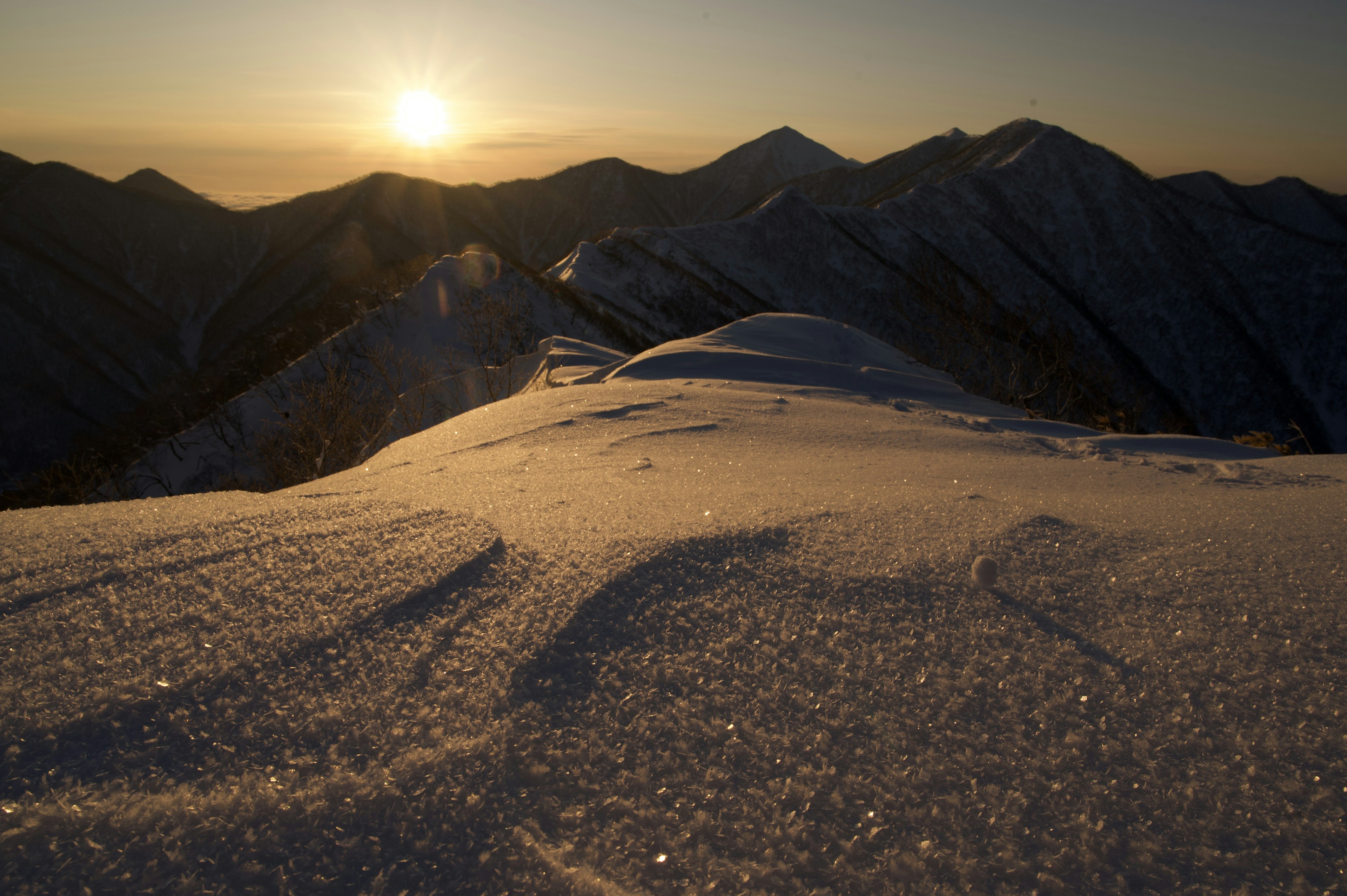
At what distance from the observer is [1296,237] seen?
44.2 m

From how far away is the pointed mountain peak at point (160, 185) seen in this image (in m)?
83.1

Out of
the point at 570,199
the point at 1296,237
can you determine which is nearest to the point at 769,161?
the point at 570,199

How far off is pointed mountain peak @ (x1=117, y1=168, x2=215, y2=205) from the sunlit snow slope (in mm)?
100280

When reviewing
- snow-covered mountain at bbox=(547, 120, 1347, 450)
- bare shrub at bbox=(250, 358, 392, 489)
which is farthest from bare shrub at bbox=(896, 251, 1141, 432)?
bare shrub at bbox=(250, 358, 392, 489)

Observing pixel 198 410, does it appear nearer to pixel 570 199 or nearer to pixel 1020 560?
pixel 1020 560

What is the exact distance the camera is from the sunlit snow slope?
3.10 ft

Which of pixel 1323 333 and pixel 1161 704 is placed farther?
pixel 1323 333

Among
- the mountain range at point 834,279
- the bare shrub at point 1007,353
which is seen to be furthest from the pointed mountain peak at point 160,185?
the bare shrub at point 1007,353

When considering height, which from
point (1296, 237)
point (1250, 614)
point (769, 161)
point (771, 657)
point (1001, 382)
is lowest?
point (771, 657)

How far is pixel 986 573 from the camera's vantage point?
68.5 inches

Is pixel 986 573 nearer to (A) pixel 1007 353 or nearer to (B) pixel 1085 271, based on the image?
(A) pixel 1007 353

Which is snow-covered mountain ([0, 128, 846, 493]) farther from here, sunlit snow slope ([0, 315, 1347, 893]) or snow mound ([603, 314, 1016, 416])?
sunlit snow slope ([0, 315, 1347, 893])

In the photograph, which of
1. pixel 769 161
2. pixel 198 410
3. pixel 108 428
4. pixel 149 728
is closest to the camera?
pixel 149 728

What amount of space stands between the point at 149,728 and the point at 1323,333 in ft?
191
